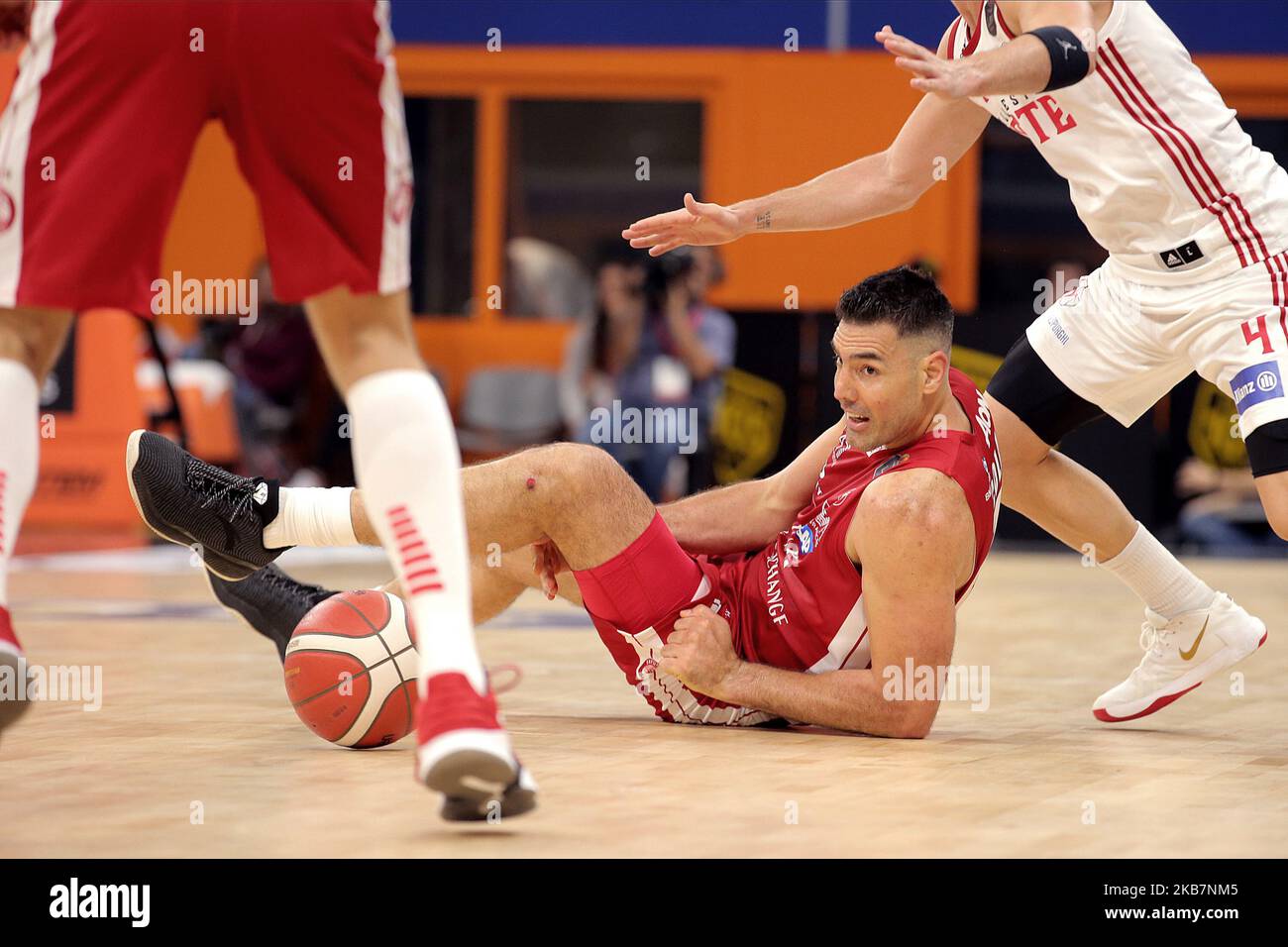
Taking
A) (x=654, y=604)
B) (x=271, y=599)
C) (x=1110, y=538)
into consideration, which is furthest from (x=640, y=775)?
(x=1110, y=538)

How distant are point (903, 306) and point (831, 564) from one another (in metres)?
0.61

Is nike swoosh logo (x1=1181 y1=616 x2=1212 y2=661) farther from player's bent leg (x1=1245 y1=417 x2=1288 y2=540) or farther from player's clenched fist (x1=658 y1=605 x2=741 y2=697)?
player's clenched fist (x1=658 y1=605 x2=741 y2=697)

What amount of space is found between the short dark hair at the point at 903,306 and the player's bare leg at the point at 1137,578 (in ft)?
2.31

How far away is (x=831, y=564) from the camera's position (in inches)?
158

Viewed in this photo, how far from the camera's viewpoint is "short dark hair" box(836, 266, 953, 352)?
3963 mm

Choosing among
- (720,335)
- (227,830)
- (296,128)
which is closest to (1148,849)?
(227,830)

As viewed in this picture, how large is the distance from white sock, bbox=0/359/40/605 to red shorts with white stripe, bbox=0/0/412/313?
13cm

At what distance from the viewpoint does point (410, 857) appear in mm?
2666

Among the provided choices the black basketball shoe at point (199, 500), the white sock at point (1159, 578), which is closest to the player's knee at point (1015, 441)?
the white sock at point (1159, 578)

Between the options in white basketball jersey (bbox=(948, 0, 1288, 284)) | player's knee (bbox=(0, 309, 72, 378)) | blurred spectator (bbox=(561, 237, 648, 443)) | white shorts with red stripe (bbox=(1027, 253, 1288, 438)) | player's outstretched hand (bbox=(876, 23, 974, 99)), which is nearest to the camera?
player's knee (bbox=(0, 309, 72, 378))

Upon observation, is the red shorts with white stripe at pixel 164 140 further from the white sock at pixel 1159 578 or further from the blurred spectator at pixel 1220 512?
the blurred spectator at pixel 1220 512

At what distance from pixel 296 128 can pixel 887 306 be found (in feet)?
5.31

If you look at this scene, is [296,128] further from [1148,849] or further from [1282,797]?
[1282,797]

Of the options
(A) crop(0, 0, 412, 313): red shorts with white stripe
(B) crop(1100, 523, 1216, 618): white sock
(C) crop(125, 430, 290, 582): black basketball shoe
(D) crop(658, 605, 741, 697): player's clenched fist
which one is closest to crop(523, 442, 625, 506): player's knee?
(D) crop(658, 605, 741, 697): player's clenched fist
